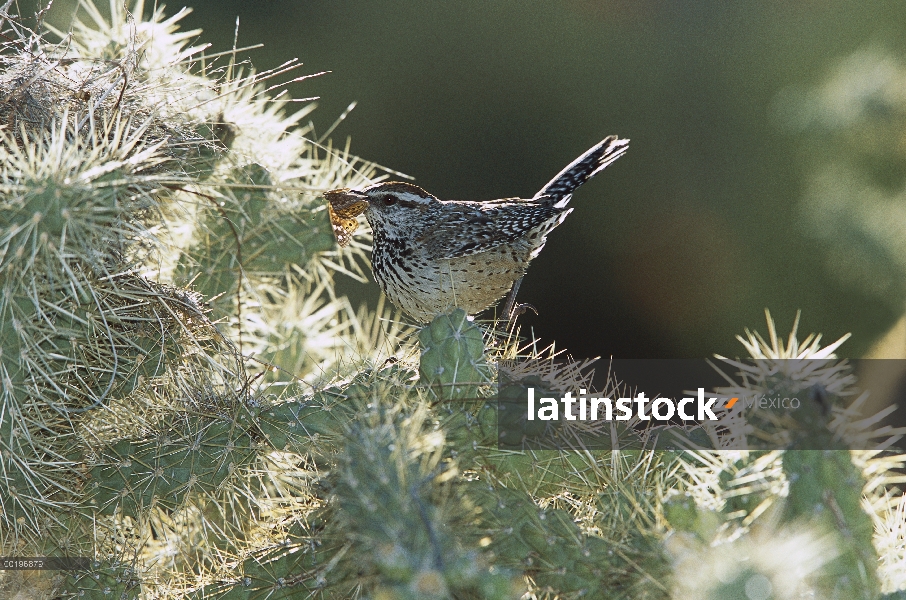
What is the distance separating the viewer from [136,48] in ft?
3.87

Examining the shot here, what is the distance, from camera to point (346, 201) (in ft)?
4.62

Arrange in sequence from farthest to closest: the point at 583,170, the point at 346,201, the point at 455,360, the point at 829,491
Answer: the point at 583,170 < the point at 346,201 < the point at 455,360 < the point at 829,491

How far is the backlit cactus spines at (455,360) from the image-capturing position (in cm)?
96

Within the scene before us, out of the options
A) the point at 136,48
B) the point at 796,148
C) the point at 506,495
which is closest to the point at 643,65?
the point at 796,148

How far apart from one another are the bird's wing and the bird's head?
0.04 m

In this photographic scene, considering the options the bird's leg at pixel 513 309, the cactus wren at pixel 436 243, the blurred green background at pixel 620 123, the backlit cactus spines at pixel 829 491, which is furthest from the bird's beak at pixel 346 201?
the blurred green background at pixel 620 123

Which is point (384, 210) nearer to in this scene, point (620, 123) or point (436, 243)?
point (436, 243)

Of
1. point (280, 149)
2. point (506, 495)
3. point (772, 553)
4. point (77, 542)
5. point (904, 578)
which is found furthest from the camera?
point (280, 149)

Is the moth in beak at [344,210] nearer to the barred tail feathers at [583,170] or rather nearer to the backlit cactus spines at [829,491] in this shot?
the barred tail feathers at [583,170]

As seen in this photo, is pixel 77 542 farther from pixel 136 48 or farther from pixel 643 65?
pixel 643 65

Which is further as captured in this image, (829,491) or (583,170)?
(583,170)

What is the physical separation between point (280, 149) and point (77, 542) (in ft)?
2.34

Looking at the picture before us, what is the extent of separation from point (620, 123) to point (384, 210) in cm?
233

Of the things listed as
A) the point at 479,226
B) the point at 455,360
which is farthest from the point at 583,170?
the point at 455,360
